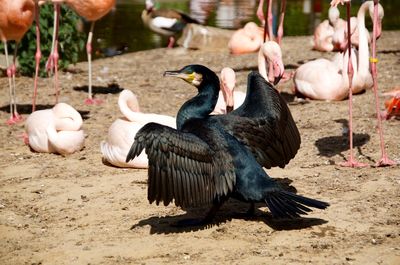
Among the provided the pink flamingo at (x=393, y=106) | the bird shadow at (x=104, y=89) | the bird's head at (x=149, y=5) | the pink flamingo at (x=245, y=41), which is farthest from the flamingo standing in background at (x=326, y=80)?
the bird's head at (x=149, y=5)

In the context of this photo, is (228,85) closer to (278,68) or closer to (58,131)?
(278,68)

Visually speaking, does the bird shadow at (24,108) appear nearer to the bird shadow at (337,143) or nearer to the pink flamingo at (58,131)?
the pink flamingo at (58,131)

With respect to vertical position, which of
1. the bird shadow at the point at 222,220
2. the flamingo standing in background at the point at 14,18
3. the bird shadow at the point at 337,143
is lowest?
the bird shadow at the point at 337,143

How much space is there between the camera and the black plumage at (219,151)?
4953 mm

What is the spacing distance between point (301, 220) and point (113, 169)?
202 centimetres

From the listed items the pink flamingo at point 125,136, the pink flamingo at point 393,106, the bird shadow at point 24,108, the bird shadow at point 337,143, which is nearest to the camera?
the pink flamingo at point 125,136

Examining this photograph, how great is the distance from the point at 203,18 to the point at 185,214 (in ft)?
40.6

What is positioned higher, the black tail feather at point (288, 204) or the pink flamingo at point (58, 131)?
the black tail feather at point (288, 204)

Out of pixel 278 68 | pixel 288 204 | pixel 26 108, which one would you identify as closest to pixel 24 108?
pixel 26 108

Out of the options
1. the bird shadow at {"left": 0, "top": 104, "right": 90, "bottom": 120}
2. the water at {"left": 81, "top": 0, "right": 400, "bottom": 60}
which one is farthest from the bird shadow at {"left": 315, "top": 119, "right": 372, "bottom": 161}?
the water at {"left": 81, "top": 0, "right": 400, "bottom": 60}

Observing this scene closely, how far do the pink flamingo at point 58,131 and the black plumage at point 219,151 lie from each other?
1.99 metres

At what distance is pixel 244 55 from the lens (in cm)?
1285

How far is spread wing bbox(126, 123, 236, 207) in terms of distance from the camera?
495 cm

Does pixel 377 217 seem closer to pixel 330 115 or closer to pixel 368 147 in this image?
pixel 368 147
